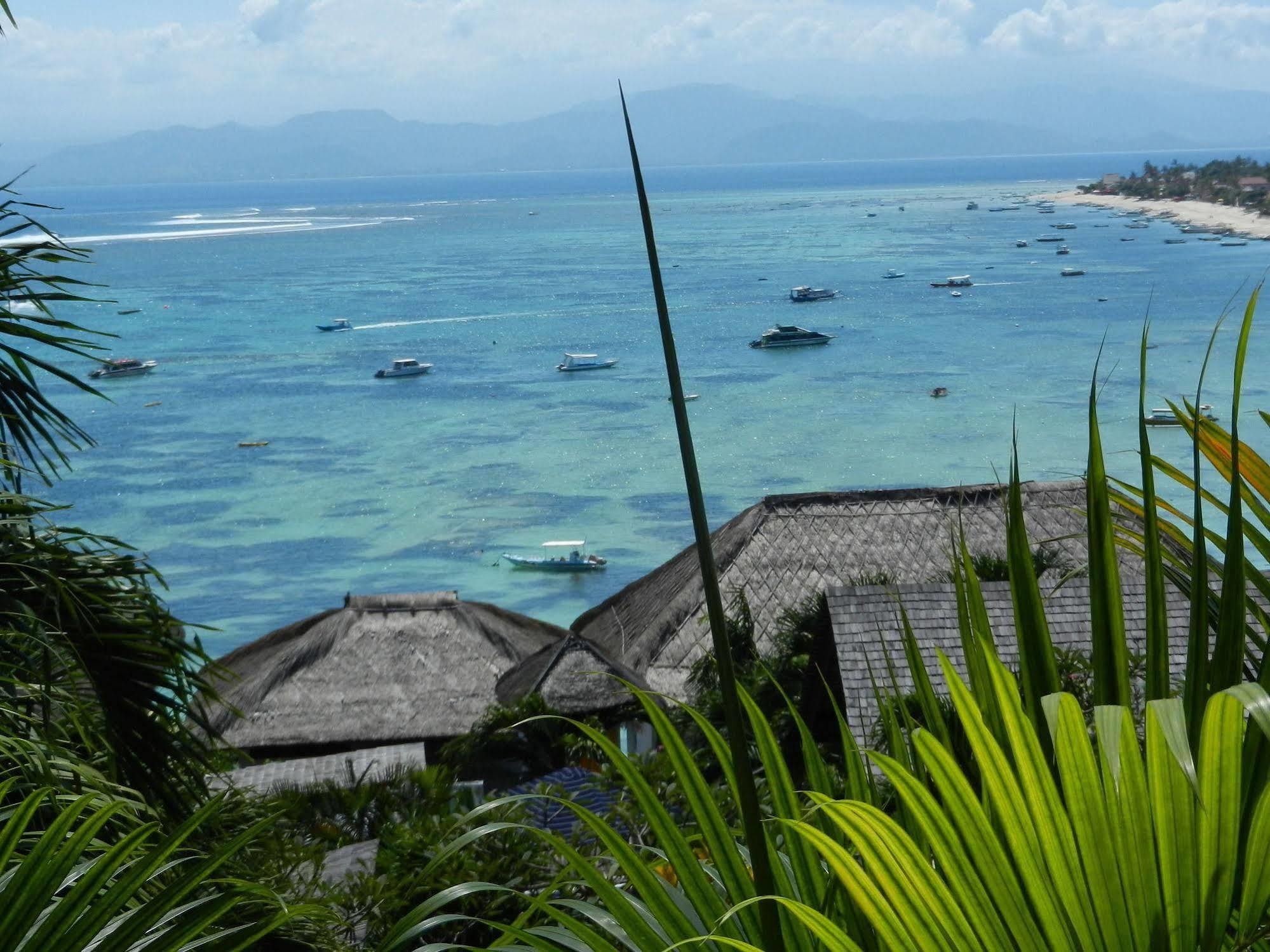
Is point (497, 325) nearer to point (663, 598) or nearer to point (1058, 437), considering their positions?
point (1058, 437)

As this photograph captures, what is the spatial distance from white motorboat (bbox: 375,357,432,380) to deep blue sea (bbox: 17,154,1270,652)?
75cm

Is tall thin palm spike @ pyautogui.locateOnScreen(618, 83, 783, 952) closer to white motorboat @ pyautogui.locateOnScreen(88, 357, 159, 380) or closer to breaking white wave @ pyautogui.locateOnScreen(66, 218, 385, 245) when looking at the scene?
white motorboat @ pyautogui.locateOnScreen(88, 357, 159, 380)

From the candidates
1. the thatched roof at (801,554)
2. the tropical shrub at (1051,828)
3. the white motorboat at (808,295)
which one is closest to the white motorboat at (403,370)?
the white motorboat at (808,295)

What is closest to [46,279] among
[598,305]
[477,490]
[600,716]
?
[600,716]

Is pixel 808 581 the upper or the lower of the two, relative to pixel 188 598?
upper

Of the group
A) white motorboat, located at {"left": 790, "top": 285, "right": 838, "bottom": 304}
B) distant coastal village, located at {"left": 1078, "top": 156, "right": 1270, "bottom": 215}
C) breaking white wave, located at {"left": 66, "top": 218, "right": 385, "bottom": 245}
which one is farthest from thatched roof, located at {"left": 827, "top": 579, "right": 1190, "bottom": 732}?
breaking white wave, located at {"left": 66, "top": 218, "right": 385, "bottom": 245}

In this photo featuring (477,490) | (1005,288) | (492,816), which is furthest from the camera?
(1005,288)

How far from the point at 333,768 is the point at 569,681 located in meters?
1.46

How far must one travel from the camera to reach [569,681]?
7.49m

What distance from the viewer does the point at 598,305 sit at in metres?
47.2

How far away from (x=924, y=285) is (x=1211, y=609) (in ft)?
162

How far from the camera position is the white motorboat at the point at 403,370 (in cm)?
3491

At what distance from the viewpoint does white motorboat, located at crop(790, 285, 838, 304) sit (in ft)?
148

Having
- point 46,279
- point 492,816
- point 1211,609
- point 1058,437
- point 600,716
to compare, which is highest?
point 46,279
